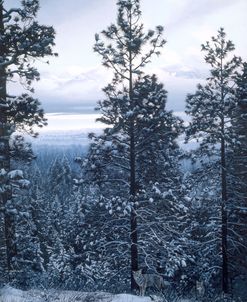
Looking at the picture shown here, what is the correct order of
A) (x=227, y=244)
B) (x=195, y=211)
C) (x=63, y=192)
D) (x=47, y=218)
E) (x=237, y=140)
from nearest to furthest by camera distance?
(x=237, y=140) → (x=227, y=244) → (x=195, y=211) → (x=47, y=218) → (x=63, y=192)

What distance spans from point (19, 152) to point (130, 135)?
4.37 meters

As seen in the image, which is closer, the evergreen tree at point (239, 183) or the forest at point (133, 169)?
the forest at point (133, 169)

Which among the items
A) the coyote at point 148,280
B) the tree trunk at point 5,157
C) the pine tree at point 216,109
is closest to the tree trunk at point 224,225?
the pine tree at point 216,109

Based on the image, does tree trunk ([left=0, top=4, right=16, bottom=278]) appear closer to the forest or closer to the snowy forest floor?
the forest

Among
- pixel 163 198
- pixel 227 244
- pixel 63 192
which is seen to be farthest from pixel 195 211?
pixel 63 192

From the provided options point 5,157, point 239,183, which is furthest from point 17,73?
point 239,183

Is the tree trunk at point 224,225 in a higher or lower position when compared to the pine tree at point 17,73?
lower

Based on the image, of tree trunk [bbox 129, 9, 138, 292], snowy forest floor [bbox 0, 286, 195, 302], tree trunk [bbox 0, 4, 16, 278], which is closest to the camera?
snowy forest floor [bbox 0, 286, 195, 302]

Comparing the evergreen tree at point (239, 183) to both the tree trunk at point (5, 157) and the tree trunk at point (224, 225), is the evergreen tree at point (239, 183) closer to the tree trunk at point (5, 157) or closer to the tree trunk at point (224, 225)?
the tree trunk at point (224, 225)

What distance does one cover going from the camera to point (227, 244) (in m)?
21.6

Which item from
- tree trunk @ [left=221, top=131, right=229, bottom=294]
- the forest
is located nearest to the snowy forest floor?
the forest

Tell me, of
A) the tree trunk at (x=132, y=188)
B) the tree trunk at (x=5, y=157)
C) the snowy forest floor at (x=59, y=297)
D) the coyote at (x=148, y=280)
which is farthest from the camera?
the tree trunk at (x=132, y=188)

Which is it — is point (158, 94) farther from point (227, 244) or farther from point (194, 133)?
point (227, 244)

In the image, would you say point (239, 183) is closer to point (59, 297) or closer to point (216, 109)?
point (216, 109)
